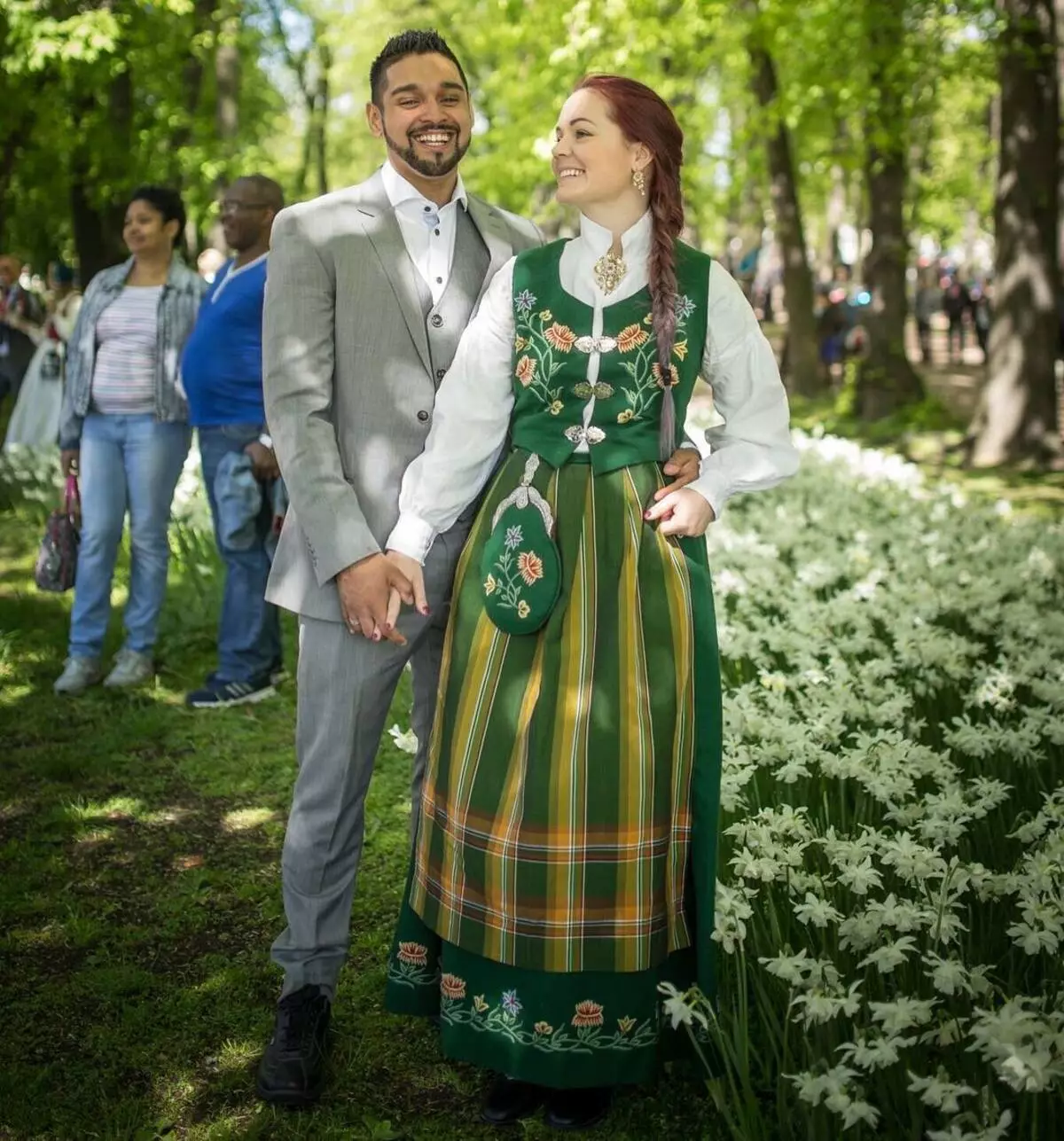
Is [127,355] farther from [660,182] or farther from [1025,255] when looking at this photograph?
[1025,255]

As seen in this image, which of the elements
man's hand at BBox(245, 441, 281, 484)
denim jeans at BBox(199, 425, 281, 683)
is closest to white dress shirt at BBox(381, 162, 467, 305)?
man's hand at BBox(245, 441, 281, 484)

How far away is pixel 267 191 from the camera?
604 centimetres

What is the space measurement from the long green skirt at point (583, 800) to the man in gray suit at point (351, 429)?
0.23 m

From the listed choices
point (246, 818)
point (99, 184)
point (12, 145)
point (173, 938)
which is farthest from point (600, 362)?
point (99, 184)

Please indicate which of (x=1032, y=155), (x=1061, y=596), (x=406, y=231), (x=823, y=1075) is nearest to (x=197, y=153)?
(x=1032, y=155)

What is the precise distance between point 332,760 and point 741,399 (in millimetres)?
1256

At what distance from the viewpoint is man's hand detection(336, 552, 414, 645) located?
9.93 ft

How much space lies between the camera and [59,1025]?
3.57 meters

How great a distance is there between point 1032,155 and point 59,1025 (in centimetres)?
1123

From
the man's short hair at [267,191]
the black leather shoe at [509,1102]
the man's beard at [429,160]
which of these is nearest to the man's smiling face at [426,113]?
the man's beard at [429,160]

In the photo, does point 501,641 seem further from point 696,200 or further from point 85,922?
point 696,200

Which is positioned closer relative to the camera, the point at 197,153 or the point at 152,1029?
the point at 152,1029

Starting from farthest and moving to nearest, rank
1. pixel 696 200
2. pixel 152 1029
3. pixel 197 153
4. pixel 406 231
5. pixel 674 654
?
pixel 696 200 < pixel 197 153 < pixel 152 1029 < pixel 406 231 < pixel 674 654

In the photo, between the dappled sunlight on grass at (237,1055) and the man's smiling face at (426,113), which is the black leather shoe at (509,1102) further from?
the man's smiling face at (426,113)
